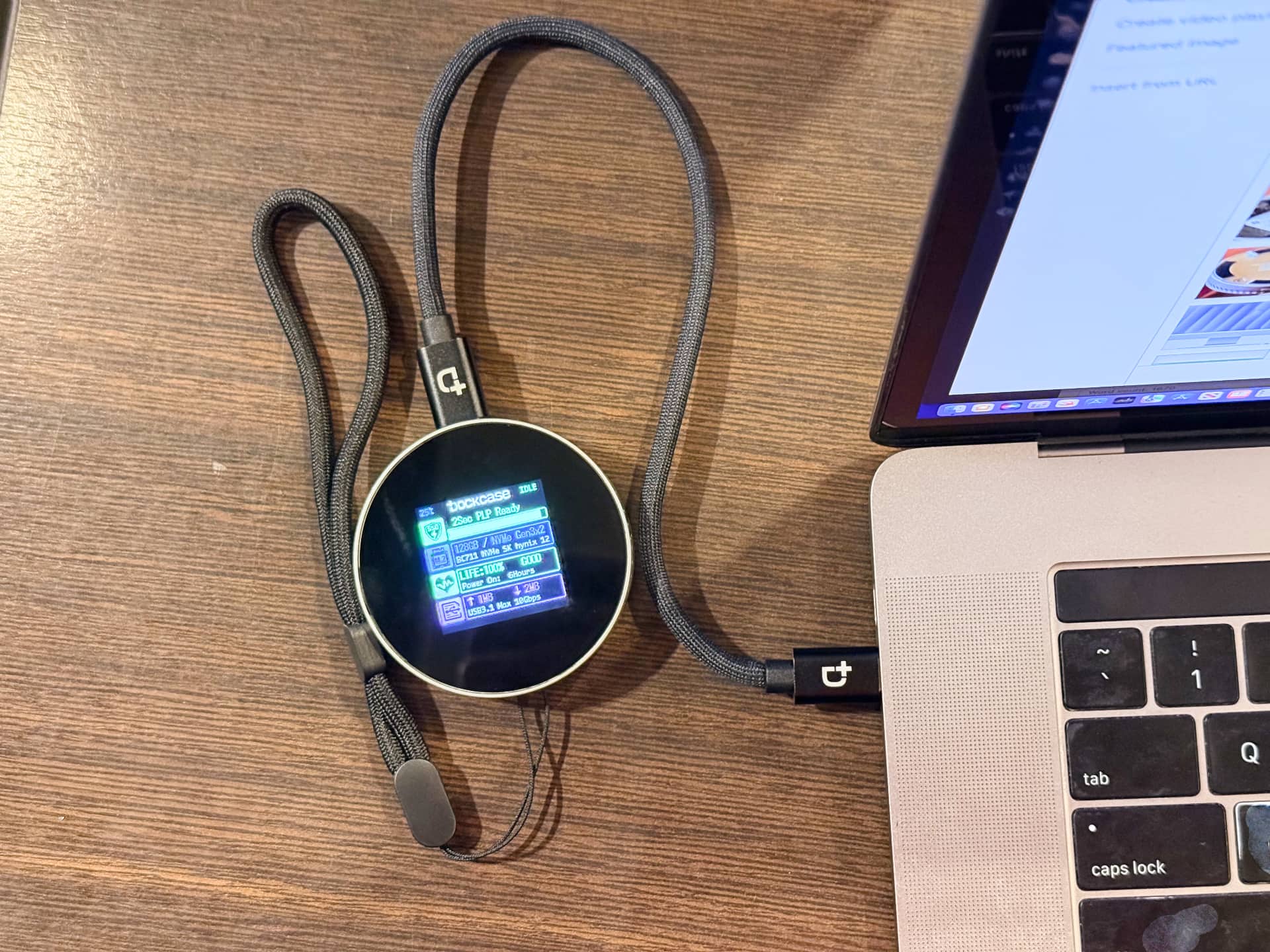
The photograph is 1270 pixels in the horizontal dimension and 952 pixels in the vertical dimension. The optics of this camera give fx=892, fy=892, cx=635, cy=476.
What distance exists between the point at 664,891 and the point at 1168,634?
251 millimetres

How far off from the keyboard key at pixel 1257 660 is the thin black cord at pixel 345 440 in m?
0.30

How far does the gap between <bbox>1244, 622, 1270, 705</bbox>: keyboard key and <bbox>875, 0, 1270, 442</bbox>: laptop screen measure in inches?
3.7

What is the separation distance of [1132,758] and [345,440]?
38cm

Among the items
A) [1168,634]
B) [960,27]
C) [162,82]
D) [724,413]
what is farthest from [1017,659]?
[162,82]

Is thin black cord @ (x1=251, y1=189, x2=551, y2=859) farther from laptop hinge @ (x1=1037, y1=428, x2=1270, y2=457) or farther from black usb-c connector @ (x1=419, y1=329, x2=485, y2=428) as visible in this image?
laptop hinge @ (x1=1037, y1=428, x2=1270, y2=457)

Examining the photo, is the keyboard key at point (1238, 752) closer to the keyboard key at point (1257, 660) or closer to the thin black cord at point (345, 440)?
the keyboard key at point (1257, 660)

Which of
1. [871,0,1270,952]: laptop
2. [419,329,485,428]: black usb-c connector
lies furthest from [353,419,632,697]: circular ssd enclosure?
[871,0,1270,952]: laptop

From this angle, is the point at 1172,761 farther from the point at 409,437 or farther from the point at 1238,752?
the point at 409,437

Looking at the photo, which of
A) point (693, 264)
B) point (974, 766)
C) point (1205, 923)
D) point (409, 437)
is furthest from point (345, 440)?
point (1205, 923)

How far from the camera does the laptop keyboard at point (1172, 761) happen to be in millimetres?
363

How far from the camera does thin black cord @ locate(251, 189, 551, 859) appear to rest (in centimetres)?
42

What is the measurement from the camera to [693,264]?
445 mm

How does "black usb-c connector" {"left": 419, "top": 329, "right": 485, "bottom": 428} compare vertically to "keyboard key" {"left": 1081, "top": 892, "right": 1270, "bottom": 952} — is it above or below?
above

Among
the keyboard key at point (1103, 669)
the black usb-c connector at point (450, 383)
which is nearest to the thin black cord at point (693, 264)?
the black usb-c connector at point (450, 383)
